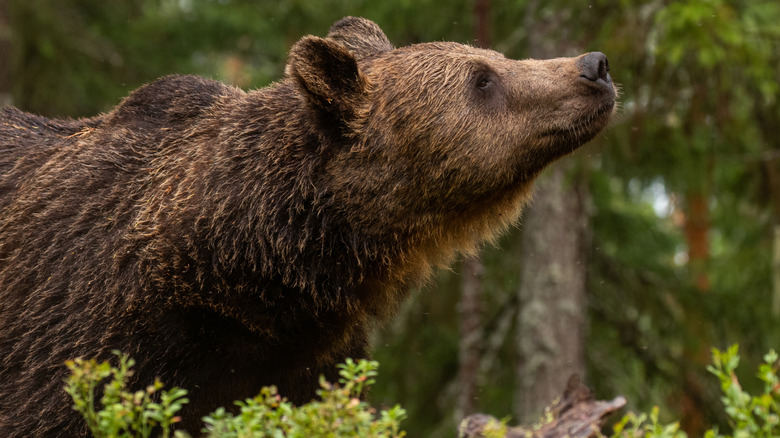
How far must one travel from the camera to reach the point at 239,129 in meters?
4.55

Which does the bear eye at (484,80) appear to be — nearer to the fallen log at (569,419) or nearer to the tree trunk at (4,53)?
the fallen log at (569,419)

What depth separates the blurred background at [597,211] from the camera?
28.2 feet

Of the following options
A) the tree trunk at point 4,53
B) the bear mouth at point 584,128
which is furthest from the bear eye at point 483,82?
the tree trunk at point 4,53

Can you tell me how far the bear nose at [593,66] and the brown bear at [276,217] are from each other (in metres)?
0.01

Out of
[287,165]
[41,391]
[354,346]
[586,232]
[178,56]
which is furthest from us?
[178,56]

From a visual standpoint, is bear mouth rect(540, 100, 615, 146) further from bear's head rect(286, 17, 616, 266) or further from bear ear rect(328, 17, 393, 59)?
bear ear rect(328, 17, 393, 59)

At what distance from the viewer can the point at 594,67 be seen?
4.33 meters

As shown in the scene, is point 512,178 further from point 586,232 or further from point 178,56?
point 178,56

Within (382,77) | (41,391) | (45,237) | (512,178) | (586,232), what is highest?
(382,77)

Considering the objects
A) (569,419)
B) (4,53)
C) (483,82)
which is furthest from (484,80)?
(4,53)

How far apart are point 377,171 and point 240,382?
123 centimetres

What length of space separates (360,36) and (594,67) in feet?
4.63

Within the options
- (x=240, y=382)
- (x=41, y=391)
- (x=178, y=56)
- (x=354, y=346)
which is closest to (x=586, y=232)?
(x=354, y=346)

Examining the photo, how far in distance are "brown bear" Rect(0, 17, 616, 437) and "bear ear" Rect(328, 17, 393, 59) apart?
30 centimetres
